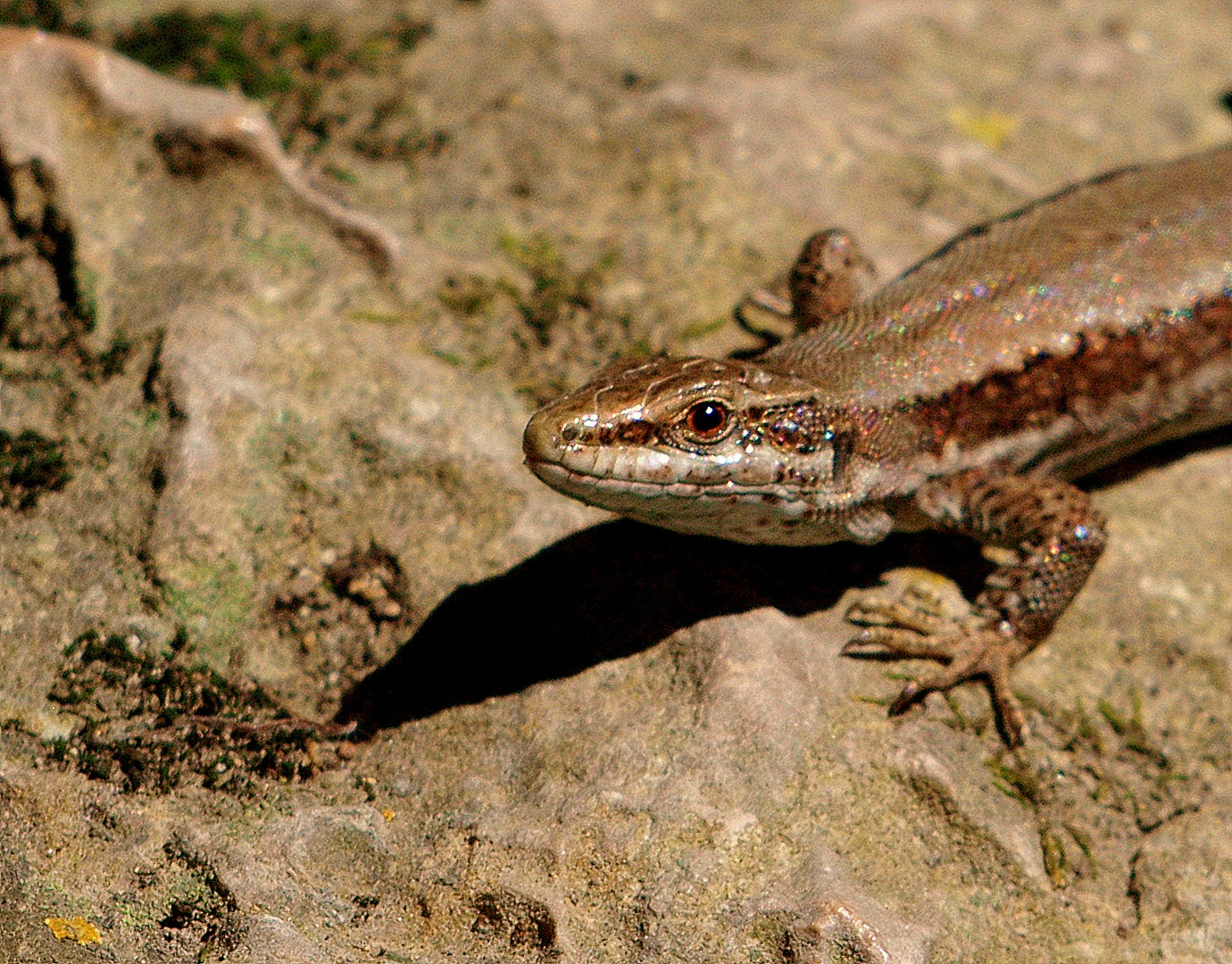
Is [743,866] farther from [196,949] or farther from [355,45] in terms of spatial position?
[355,45]

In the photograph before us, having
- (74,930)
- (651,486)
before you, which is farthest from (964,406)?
(74,930)

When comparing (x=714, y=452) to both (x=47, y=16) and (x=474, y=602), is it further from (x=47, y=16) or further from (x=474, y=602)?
(x=47, y=16)

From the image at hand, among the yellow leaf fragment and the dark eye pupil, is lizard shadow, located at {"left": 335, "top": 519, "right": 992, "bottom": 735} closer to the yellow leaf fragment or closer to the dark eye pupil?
the dark eye pupil

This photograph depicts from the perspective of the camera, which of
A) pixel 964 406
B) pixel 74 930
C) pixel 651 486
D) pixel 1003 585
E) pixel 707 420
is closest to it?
pixel 74 930

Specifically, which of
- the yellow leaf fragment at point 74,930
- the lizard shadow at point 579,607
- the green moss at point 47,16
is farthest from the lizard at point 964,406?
the green moss at point 47,16

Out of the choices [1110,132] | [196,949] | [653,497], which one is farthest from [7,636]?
[1110,132]

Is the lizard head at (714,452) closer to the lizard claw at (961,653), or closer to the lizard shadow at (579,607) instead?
the lizard shadow at (579,607)

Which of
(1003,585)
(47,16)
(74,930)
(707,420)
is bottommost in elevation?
(1003,585)
